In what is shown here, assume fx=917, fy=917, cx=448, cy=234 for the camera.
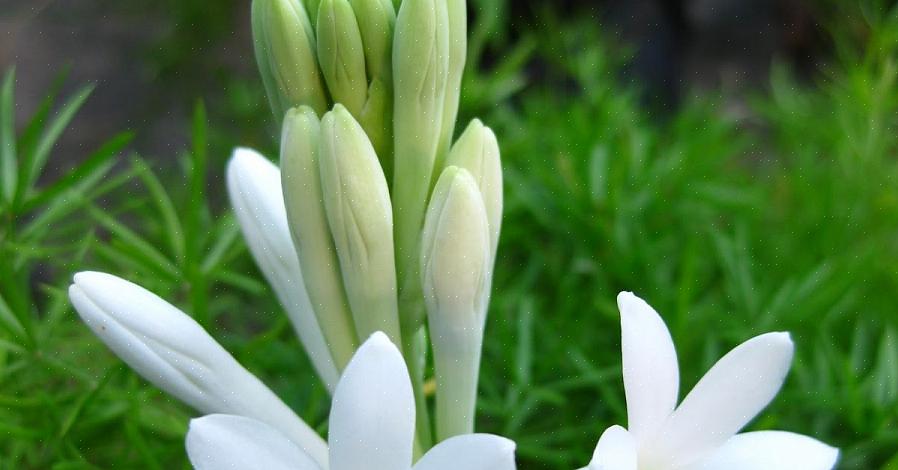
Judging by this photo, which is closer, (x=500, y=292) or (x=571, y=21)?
(x=500, y=292)

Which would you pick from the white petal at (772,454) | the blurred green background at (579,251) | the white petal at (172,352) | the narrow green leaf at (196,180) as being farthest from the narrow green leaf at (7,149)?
the white petal at (772,454)

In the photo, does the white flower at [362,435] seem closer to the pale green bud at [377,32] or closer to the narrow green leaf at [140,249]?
the pale green bud at [377,32]

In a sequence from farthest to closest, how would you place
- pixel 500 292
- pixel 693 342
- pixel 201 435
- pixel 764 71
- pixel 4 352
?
pixel 764 71, pixel 500 292, pixel 693 342, pixel 4 352, pixel 201 435

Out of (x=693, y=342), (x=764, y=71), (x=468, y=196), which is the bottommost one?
(x=693, y=342)

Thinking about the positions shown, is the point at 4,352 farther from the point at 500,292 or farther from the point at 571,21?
the point at 571,21

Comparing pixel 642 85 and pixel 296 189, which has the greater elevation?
pixel 642 85

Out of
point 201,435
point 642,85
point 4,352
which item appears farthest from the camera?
point 642,85

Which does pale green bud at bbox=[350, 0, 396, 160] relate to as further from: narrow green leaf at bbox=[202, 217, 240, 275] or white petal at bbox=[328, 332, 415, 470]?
narrow green leaf at bbox=[202, 217, 240, 275]

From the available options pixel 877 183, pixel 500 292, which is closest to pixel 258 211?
pixel 500 292

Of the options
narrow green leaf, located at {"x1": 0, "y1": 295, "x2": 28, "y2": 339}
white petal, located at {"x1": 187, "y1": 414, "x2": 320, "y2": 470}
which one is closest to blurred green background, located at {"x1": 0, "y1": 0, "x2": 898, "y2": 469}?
narrow green leaf, located at {"x1": 0, "y1": 295, "x2": 28, "y2": 339}
